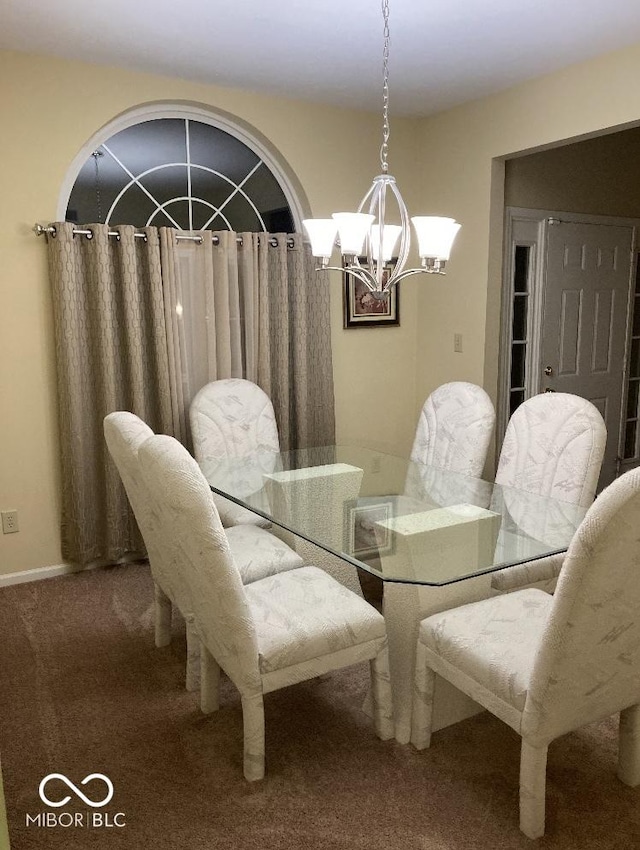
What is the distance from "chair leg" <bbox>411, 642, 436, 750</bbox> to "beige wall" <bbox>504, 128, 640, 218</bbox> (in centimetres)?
299

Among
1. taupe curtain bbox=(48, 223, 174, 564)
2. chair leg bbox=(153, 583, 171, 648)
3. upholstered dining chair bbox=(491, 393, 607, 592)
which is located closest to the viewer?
upholstered dining chair bbox=(491, 393, 607, 592)

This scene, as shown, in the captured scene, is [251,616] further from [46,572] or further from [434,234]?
[46,572]

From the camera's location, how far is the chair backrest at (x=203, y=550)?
1.78m

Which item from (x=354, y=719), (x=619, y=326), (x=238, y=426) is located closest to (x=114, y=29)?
(x=238, y=426)

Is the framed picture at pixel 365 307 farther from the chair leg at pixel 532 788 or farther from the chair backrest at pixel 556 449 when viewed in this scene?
the chair leg at pixel 532 788

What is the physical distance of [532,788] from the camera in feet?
5.86

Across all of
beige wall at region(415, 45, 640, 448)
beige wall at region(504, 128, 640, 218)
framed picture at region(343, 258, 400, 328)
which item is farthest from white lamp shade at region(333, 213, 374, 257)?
beige wall at region(504, 128, 640, 218)

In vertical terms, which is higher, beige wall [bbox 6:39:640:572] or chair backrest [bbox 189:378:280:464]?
beige wall [bbox 6:39:640:572]

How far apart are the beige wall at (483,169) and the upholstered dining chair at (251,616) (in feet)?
7.55

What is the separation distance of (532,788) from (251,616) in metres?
0.85

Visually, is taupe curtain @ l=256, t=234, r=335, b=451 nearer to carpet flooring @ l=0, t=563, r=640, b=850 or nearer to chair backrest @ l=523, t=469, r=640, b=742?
carpet flooring @ l=0, t=563, r=640, b=850

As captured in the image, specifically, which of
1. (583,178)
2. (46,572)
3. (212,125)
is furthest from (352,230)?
(583,178)

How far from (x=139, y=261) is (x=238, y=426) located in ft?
3.19

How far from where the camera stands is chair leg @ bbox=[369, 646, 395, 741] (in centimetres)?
216
